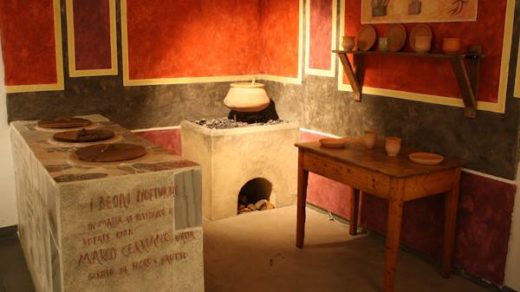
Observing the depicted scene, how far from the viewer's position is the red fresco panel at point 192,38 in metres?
3.96

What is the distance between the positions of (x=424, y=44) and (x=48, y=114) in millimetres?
2479

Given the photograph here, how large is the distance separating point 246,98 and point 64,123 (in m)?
1.36

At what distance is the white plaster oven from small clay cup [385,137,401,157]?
48.1 inches

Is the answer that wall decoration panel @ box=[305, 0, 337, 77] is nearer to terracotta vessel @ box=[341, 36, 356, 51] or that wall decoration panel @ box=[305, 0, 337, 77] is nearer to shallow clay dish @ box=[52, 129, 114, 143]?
terracotta vessel @ box=[341, 36, 356, 51]

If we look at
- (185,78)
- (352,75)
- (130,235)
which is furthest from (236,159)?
(130,235)

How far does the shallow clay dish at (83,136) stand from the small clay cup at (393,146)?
60.5 inches

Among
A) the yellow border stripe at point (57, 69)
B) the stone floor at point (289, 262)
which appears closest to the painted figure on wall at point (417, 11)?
the stone floor at point (289, 262)

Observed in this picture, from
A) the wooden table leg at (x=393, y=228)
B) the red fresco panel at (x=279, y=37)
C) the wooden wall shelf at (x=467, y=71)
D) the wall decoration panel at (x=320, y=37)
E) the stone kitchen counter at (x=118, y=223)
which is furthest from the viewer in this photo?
the red fresco panel at (x=279, y=37)

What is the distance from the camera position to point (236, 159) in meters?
3.91

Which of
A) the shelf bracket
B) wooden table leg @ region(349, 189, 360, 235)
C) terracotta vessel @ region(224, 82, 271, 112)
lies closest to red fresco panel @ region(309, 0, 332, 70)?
the shelf bracket

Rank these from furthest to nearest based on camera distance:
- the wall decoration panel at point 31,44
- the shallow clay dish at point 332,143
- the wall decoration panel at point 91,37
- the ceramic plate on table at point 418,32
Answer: the wall decoration panel at point 91,37
the wall decoration panel at point 31,44
the shallow clay dish at point 332,143
the ceramic plate on table at point 418,32

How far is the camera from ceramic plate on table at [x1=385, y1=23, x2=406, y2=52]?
3.21m

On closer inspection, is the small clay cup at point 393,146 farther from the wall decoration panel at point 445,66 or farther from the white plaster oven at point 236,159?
the white plaster oven at point 236,159

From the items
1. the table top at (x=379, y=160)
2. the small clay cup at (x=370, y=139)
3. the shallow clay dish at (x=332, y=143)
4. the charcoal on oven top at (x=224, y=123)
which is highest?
the small clay cup at (x=370, y=139)
